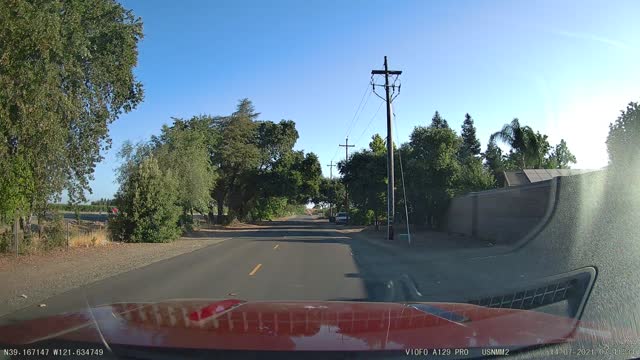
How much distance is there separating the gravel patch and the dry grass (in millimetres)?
833

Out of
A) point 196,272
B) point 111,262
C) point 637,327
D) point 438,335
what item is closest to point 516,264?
point 637,327

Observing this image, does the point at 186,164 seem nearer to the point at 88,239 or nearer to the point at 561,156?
the point at 88,239

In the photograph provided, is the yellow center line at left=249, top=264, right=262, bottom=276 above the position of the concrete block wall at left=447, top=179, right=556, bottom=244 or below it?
below

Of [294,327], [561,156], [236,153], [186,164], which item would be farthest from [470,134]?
[294,327]

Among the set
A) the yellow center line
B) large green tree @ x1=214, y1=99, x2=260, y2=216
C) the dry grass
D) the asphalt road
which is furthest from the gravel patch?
large green tree @ x1=214, y1=99, x2=260, y2=216

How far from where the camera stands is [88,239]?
25.1 meters

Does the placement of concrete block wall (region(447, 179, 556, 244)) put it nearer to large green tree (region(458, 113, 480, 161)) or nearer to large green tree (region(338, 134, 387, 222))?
large green tree (region(338, 134, 387, 222))

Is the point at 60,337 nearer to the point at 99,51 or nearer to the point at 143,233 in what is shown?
the point at 99,51

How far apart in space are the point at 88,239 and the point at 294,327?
76.1 feet

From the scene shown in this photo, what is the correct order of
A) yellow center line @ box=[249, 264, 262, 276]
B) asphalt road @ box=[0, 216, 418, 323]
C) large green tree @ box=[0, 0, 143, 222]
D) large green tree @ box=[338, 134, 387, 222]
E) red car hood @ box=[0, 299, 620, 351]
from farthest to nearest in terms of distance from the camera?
large green tree @ box=[338, 134, 387, 222], large green tree @ box=[0, 0, 143, 222], yellow center line @ box=[249, 264, 262, 276], asphalt road @ box=[0, 216, 418, 323], red car hood @ box=[0, 299, 620, 351]

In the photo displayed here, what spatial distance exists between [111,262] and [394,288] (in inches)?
427

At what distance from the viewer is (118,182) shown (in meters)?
35.2

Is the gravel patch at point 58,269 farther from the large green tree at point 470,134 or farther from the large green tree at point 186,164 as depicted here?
the large green tree at point 470,134

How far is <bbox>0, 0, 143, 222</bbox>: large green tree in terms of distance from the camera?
15.9 metres
